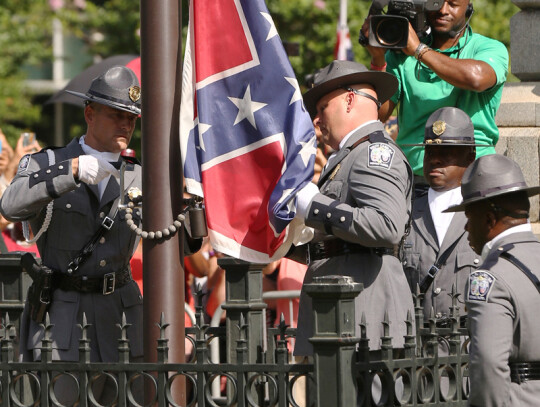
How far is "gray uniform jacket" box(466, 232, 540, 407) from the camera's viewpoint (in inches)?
177

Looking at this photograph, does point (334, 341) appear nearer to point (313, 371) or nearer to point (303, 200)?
point (313, 371)

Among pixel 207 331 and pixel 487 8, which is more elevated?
pixel 487 8

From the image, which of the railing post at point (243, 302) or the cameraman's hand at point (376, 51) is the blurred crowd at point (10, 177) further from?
the cameraman's hand at point (376, 51)

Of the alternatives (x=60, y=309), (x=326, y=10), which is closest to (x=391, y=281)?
(x=60, y=309)

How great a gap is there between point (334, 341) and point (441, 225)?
218cm

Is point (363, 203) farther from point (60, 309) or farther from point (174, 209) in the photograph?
point (60, 309)

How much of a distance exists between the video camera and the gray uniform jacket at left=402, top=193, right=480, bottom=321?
0.93m

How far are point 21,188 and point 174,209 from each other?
1090mm

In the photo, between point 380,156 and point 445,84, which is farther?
point 445,84

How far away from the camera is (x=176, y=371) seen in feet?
16.2

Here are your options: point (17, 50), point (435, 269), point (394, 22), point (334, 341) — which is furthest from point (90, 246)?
point (17, 50)

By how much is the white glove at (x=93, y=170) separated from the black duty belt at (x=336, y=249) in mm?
1033

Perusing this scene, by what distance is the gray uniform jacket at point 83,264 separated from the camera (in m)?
6.12

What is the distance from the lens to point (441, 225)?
665 cm
